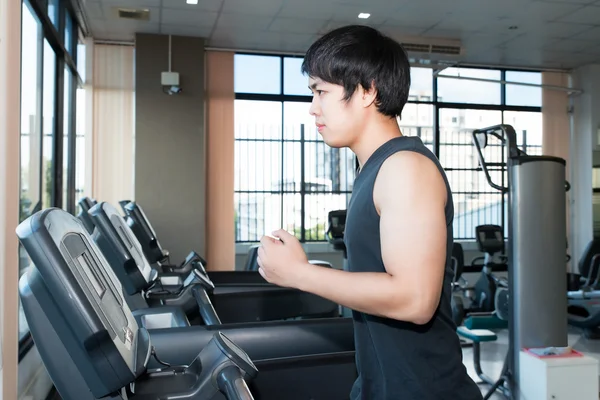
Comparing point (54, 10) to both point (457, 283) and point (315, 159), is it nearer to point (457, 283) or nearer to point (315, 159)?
point (315, 159)

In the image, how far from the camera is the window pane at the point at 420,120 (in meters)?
7.46

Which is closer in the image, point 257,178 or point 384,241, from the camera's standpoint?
point 384,241

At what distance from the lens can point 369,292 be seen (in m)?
0.92

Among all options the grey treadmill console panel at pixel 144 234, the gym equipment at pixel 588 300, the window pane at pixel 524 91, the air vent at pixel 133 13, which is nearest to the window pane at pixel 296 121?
the air vent at pixel 133 13

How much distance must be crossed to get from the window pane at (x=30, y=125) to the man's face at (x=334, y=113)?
8.55 ft

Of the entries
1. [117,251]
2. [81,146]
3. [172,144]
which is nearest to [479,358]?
[117,251]

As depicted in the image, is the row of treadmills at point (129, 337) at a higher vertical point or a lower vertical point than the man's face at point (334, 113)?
lower

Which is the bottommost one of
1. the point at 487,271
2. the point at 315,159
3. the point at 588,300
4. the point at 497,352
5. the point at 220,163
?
the point at 497,352

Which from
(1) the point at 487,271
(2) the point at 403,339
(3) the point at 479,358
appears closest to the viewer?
(2) the point at 403,339

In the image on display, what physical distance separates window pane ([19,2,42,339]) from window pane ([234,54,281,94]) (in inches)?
127

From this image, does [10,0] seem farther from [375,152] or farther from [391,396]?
[391,396]

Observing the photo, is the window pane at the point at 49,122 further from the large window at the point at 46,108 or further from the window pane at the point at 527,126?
the window pane at the point at 527,126

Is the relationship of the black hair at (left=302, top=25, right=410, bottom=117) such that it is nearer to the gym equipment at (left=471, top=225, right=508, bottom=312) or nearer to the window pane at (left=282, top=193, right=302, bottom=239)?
the gym equipment at (left=471, top=225, right=508, bottom=312)

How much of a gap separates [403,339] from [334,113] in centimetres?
44
